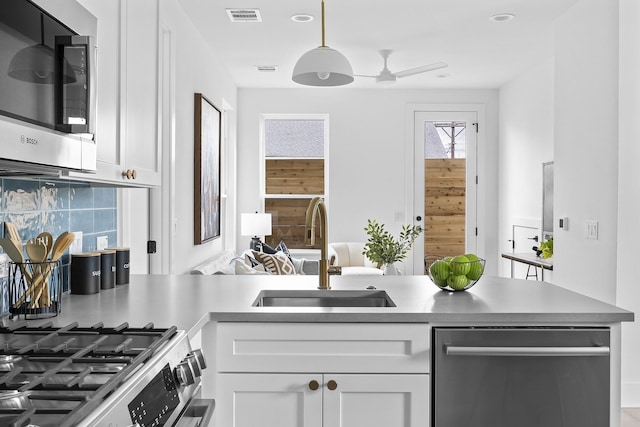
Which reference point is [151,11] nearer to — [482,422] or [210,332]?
[210,332]

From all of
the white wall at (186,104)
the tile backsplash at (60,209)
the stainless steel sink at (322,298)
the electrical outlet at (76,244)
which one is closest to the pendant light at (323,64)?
the white wall at (186,104)

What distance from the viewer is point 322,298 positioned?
2219 millimetres

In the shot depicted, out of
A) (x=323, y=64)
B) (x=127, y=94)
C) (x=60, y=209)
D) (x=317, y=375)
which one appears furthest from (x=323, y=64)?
(x=317, y=375)

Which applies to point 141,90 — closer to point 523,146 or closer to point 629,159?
point 629,159

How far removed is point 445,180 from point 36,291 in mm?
5803

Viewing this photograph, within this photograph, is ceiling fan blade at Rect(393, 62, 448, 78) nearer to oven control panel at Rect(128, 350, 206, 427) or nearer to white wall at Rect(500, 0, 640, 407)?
white wall at Rect(500, 0, 640, 407)

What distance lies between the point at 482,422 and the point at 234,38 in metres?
3.92

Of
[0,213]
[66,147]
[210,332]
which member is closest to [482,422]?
[210,332]

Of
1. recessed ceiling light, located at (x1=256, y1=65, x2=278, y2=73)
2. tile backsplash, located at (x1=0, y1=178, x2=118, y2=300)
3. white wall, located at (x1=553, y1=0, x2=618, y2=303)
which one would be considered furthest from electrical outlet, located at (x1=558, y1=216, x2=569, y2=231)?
recessed ceiling light, located at (x1=256, y1=65, x2=278, y2=73)

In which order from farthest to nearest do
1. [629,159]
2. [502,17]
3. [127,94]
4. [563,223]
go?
[502,17] < [563,223] < [629,159] < [127,94]

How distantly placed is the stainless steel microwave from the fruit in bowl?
4.15 ft

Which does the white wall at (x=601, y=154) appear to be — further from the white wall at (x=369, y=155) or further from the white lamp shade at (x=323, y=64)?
the white wall at (x=369, y=155)

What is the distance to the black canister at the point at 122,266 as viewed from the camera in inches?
89.8

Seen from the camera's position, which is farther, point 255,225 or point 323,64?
point 255,225
